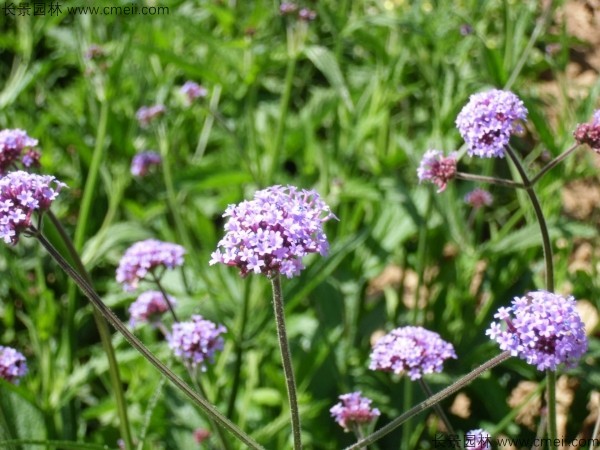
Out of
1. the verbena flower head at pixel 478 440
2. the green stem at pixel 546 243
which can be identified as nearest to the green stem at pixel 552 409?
the green stem at pixel 546 243

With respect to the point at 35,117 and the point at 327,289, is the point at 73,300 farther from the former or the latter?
the point at 35,117

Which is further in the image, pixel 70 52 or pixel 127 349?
pixel 70 52

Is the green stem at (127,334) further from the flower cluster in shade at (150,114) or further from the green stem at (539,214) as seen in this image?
the flower cluster in shade at (150,114)

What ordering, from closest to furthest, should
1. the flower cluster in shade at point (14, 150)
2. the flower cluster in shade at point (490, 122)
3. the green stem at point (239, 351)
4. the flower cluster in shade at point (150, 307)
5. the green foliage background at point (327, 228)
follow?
the flower cluster in shade at point (490, 122) < the flower cluster in shade at point (14, 150) < the flower cluster in shade at point (150, 307) < the green stem at point (239, 351) < the green foliage background at point (327, 228)

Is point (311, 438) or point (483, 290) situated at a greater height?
point (483, 290)

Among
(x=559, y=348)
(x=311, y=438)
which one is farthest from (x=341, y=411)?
(x=311, y=438)

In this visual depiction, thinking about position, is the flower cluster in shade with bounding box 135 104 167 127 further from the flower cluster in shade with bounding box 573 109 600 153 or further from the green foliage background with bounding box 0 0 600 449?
the flower cluster in shade with bounding box 573 109 600 153

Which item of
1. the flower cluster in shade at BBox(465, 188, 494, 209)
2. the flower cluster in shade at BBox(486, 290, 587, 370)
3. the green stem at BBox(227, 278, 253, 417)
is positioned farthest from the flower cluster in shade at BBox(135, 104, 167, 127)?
the flower cluster in shade at BBox(486, 290, 587, 370)

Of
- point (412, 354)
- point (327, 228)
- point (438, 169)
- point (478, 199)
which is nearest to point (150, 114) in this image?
point (327, 228)
